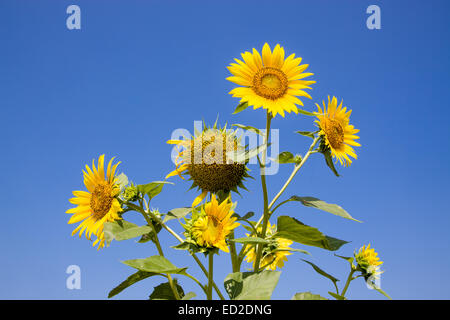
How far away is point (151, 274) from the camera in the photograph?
226 cm

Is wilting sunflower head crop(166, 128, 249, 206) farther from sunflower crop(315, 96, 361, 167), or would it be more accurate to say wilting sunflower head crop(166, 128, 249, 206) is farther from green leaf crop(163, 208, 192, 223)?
sunflower crop(315, 96, 361, 167)

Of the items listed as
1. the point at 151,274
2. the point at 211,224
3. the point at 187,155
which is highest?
the point at 187,155

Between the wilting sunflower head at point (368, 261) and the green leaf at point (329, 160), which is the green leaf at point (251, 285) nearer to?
the green leaf at point (329, 160)

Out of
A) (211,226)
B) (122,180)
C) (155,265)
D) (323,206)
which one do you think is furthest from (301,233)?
(122,180)

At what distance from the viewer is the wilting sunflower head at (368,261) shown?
8.96ft

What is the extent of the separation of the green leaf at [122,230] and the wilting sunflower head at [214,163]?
0.38m

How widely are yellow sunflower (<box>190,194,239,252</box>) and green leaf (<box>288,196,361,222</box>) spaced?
0.53 metres

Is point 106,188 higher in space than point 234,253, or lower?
higher

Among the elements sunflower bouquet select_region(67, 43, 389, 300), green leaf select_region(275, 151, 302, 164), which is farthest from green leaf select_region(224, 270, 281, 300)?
green leaf select_region(275, 151, 302, 164)

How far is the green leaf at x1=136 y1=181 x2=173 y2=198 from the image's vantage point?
2.27m

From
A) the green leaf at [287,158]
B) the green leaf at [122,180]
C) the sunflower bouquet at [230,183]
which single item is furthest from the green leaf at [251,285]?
the green leaf at [122,180]
